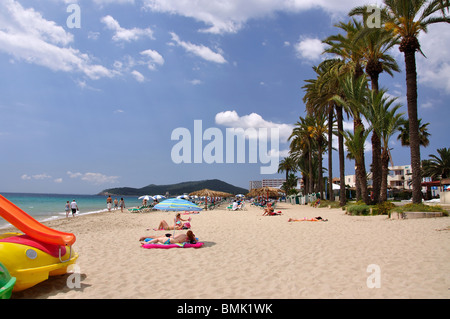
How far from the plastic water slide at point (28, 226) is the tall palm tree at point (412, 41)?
14.7 meters

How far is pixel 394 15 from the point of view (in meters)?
14.9

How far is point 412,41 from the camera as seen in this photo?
47.0ft

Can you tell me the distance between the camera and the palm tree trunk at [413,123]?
14031 millimetres

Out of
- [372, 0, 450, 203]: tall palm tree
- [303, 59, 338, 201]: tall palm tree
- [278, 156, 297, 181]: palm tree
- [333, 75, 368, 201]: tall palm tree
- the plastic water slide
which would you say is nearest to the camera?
the plastic water slide

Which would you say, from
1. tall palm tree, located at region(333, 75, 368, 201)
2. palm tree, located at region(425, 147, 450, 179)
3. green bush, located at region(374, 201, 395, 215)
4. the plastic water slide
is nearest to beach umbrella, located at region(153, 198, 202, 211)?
the plastic water slide

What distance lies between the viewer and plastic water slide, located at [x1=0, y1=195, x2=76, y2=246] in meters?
4.77

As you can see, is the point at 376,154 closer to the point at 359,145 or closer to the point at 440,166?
the point at 359,145

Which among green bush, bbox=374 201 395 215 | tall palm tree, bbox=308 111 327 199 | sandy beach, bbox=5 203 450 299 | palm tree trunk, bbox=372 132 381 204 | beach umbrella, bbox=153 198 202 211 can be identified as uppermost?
tall palm tree, bbox=308 111 327 199

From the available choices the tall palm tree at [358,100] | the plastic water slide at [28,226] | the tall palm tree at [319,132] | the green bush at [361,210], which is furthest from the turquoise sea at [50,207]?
the tall palm tree at [319,132]

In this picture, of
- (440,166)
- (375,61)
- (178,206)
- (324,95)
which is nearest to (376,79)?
(375,61)

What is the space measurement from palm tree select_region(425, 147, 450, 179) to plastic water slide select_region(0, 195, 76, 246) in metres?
49.0

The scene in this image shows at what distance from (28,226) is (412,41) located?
16793mm

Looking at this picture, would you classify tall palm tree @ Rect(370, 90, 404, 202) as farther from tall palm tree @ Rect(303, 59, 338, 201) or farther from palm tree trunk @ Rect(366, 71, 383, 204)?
tall palm tree @ Rect(303, 59, 338, 201)
